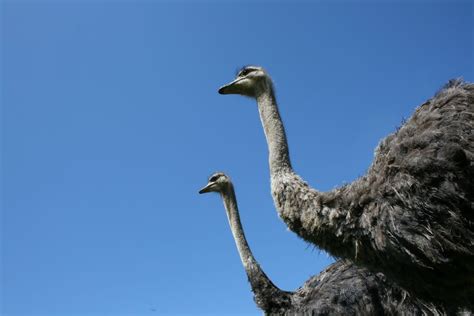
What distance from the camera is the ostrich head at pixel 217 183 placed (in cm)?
938

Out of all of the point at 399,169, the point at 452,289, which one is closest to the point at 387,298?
the point at 452,289

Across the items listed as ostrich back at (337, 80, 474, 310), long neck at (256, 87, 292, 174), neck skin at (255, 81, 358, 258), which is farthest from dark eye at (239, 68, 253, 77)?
ostrich back at (337, 80, 474, 310)

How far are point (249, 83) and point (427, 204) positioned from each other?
7.72 ft

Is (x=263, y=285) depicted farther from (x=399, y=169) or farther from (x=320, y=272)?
(x=399, y=169)

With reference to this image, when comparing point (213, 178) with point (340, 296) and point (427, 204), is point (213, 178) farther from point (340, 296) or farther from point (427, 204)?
point (427, 204)

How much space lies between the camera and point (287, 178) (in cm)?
466

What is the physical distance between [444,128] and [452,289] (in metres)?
1.08

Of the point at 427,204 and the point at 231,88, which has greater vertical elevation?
the point at 231,88

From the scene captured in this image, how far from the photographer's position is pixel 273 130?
508 cm

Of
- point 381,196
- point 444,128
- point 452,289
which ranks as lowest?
point 452,289

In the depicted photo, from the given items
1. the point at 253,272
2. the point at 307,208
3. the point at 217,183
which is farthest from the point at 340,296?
the point at 217,183

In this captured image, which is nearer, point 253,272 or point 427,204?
point 427,204

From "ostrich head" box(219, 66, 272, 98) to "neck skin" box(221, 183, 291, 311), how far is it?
2511 mm

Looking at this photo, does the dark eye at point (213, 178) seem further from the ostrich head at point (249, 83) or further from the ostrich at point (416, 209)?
the ostrich at point (416, 209)
